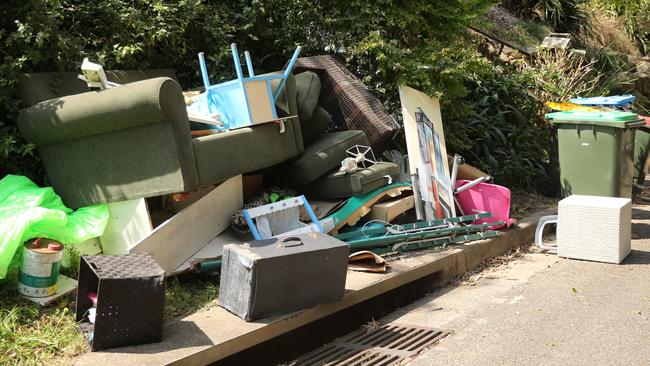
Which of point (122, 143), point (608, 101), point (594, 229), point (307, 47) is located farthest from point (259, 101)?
point (608, 101)

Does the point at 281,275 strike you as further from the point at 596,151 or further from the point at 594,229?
the point at 596,151

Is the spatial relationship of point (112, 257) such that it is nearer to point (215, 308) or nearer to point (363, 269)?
point (215, 308)

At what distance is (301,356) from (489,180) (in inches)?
133

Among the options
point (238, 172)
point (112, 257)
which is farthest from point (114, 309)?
point (238, 172)

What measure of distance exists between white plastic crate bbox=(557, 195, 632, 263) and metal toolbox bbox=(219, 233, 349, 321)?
2.50 metres

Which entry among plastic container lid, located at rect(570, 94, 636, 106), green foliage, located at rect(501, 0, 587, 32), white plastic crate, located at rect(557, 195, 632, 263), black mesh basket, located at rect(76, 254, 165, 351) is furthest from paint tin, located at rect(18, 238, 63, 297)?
green foliage, located at rect(501, 0, 587, 32)

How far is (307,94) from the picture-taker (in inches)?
248

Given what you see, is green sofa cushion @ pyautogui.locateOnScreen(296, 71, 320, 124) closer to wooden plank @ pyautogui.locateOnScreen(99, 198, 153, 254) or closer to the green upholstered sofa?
the green upholstered sofa

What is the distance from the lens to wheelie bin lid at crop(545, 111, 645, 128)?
682 centimetres

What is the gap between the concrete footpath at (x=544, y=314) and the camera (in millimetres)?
3951

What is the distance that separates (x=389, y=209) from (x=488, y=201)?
1184 mm

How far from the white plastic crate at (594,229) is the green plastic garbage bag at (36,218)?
3.67 meters

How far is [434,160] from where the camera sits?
6535mm

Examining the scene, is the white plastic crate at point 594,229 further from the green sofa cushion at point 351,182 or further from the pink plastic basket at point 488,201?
the green sofa cushion at point 351,182
